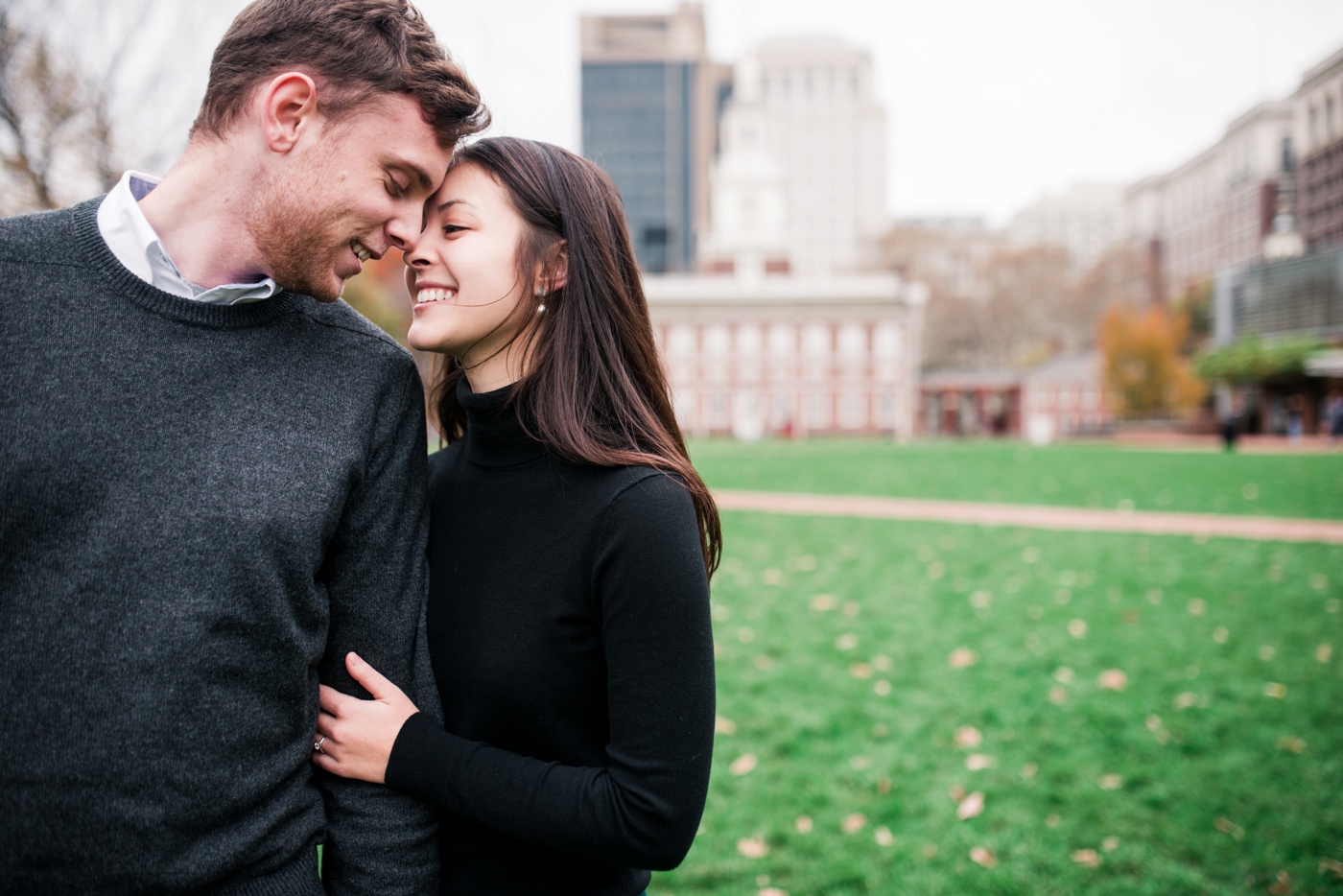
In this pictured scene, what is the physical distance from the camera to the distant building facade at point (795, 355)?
49469mm

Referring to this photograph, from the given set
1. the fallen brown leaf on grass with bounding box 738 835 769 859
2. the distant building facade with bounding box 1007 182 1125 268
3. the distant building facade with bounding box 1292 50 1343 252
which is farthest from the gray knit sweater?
the distant building facade with bounding box 1007 182 1125 268

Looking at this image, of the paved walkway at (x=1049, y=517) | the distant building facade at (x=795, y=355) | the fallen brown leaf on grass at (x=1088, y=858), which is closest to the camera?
the fallen brown leaf on grass at (x=1088, y=858)

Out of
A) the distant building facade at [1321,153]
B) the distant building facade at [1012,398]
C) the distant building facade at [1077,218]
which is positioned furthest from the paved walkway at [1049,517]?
the distant building facade at [1077,218]

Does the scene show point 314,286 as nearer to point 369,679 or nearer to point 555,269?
point 555,269

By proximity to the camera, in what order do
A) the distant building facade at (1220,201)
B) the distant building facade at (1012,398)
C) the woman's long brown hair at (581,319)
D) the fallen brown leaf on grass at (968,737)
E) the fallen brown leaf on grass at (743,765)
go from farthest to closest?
the distant building facade at (1220,201)
the distant building facade at (1012,398)
the fallen brown leaf on grass at (968,737)
the fallen brown leaf on grass at (743,765)
the woman's long brown hair at (581,319)

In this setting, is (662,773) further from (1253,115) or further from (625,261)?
(1253,115)

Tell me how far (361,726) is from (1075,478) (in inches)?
739

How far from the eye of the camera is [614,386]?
5.32ft

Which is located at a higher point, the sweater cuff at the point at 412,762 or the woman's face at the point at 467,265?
the woman's face at the point at 467,265

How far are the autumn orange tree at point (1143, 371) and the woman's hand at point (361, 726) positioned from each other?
45100mm

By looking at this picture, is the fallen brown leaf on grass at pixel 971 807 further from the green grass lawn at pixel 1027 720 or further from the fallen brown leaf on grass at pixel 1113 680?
the fallen brown leaf on grass at pixel 1113 680

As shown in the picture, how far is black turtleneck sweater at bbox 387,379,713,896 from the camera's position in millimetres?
1354

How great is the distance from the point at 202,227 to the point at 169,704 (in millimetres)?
808

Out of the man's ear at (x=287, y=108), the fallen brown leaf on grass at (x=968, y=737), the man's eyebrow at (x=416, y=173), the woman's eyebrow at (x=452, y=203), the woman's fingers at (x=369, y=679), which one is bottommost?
the fallen brown leaf on grass at (x=968, y=737)
